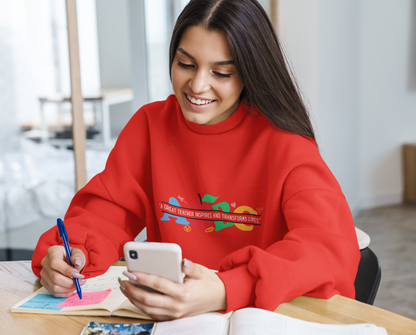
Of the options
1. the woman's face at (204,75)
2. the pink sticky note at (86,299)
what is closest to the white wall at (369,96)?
the woman's face at (204,75)

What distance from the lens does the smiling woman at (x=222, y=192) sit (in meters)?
0.76

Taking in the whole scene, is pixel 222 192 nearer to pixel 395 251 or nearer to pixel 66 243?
pixel 66 243

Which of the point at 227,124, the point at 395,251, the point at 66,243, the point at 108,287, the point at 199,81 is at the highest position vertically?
the point at 199,81

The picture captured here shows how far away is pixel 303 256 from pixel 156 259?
271 mm

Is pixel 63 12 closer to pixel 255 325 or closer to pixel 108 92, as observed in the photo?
pixel 108 92

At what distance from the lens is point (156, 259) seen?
2.28 feet

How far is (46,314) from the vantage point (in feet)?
2.58

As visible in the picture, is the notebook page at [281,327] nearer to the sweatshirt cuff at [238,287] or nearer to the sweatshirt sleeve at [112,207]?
the sweatshirt cuff at [238,287]

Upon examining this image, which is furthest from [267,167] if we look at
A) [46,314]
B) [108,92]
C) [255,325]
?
[108,92]

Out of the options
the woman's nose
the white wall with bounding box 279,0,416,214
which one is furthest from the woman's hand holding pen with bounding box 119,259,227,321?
the white wall with bounding box 279,0,416,214

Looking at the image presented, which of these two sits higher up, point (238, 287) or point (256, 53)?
point (256, 53)

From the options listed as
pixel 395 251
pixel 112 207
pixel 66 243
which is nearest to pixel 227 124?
pixel 112 207

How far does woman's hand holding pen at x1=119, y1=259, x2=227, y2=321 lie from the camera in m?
0.71

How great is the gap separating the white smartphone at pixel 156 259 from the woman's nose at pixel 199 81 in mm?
399
